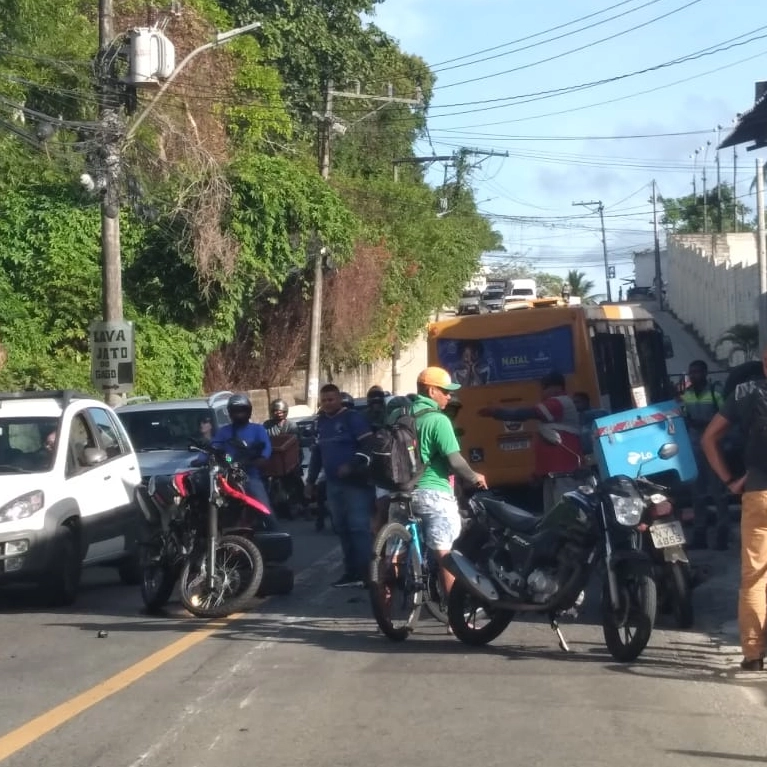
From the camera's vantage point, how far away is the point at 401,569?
9.52m

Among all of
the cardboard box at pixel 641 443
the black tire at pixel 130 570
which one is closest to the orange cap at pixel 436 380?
the cardboard box at pixel 641 443

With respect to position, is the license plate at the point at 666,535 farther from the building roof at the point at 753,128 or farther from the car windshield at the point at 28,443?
the building roof at the point at 753,128

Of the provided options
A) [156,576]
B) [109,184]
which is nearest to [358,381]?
[109,184]

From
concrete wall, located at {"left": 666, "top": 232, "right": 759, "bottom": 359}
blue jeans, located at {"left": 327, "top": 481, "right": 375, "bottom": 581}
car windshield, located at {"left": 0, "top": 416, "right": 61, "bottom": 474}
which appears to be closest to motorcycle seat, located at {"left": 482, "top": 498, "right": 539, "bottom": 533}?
blue jeans, located at {"left": 327, "top": 481, "right": 375, "bottom": 581}

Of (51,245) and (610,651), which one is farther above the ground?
(51,245)

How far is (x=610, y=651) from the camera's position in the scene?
8.71m

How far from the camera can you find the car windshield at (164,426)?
58.4 ft

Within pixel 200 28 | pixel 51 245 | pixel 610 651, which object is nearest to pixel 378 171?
pixel 200 28

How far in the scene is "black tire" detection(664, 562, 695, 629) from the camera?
31.4 ft

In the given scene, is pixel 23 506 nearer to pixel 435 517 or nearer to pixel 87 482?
pixel 87 482

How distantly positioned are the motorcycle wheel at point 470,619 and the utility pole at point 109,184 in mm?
13673

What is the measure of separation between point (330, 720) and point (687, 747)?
6.10 ft

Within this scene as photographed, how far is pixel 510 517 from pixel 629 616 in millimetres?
1103

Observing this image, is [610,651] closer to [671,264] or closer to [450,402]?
[450,402]
